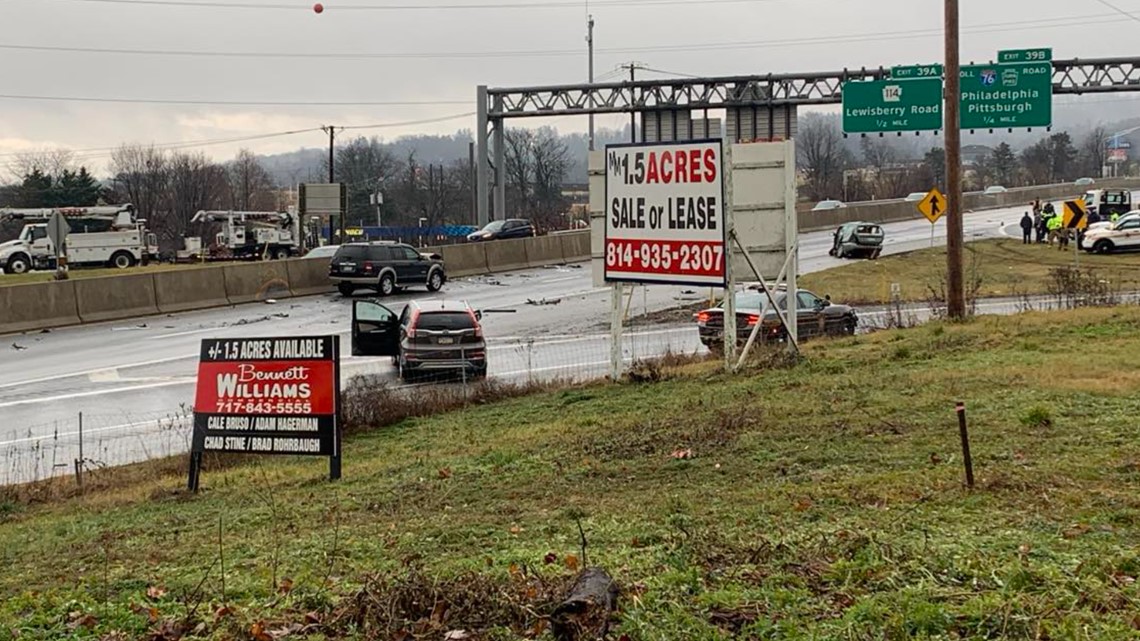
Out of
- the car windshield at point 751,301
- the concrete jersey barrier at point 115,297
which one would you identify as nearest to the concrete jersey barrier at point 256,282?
the concrete jersey barrier at point 115,297

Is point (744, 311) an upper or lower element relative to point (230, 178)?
lower

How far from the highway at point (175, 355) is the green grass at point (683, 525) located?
393cm

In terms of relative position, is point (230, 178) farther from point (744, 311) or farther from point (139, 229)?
point (744, 311)

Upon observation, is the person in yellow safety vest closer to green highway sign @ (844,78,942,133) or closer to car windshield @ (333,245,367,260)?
green highway sign @ (844,78,942,133)

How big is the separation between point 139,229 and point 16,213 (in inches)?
270

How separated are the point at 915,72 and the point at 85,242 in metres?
38.4

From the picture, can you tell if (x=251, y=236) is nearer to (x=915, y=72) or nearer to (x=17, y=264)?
(x=17, y=264)

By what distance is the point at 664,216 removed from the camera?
18203 millimetres

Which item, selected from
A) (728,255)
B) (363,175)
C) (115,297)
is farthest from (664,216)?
(363,175)

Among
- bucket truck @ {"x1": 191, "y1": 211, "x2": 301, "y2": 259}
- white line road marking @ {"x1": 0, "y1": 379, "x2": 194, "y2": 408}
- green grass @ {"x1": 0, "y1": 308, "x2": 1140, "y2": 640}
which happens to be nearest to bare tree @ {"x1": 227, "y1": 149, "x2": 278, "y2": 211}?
bucket truck @ {"x1": 191, "y1": 211, "x2": 301, "y2": 259}

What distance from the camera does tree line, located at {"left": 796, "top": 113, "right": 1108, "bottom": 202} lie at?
13238cm

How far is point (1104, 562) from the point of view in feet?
19.6

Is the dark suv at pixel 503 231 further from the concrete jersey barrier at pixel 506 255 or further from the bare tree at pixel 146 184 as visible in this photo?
the bare tree at pixel 146 184

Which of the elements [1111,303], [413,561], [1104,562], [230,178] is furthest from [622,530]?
[230,178]
